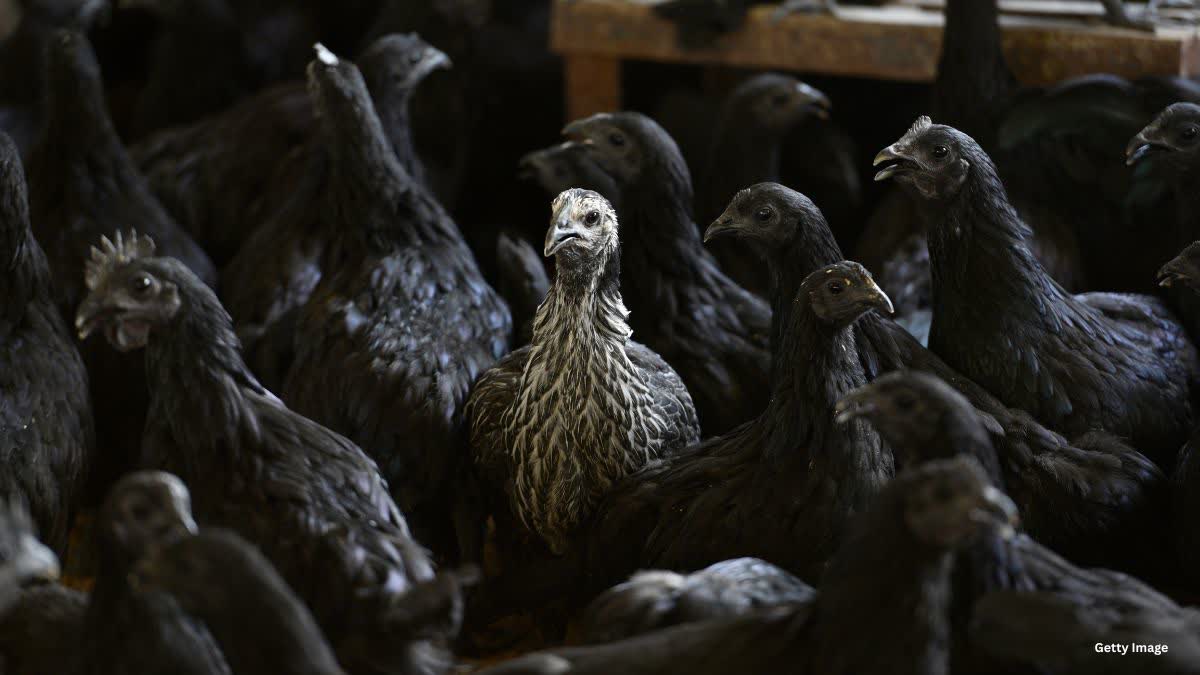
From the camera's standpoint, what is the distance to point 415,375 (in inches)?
139

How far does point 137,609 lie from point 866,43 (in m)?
3.15

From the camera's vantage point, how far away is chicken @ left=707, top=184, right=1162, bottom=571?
3131mm

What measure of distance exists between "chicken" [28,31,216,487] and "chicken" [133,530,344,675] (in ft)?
6.33

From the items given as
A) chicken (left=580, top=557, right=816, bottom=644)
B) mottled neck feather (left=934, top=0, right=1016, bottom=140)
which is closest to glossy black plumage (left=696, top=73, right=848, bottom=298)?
mottled neck feather (left=934, top=0, right=1016, bottom=140)

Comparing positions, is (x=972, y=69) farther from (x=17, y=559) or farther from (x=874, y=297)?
(x=17, y=559)

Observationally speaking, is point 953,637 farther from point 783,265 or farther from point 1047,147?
point 1047,147

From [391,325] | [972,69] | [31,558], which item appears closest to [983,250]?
[972,69]

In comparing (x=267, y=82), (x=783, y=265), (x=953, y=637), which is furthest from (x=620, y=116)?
(x=267, y=82)

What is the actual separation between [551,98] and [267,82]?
1.25 metres

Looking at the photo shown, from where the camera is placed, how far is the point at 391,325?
3.63 meters

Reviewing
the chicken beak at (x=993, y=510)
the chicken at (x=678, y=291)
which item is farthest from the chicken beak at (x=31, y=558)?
the chicken at (x=678, y=291)

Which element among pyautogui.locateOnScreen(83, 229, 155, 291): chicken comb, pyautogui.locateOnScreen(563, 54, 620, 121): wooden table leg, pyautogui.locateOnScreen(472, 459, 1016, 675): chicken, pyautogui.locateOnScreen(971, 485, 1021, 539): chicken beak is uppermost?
pyautogui.locateOnScreen(563, 54, 620, 121): wooden table leg

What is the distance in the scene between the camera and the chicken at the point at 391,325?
351 centimetres

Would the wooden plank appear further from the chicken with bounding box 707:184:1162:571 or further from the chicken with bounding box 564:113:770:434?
the chicken with bounding box 707:184:1162:571
